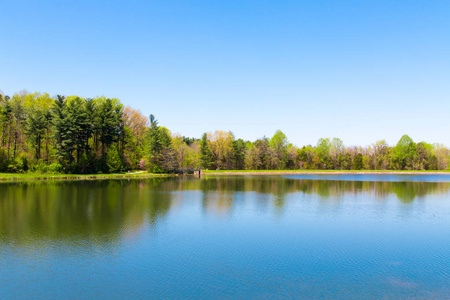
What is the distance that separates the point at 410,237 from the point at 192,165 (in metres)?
87.8

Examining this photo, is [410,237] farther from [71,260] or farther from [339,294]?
[71,260]

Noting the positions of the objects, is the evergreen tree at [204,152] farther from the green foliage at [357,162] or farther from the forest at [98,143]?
the green foliage at [357,162]

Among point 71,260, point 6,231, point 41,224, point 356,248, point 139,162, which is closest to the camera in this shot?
point 71,260

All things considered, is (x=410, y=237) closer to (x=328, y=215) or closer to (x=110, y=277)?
(x=328, y=215)

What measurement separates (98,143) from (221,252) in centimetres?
6591

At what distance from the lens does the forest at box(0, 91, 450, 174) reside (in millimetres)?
61231

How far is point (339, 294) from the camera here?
1082cm

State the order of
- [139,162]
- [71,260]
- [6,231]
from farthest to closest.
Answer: [139,162]
[6,231]
[71,260]

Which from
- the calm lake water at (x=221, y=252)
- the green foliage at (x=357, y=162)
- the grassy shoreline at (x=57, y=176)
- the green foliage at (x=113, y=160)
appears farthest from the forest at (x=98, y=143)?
the calm lake water at (x=221, y=252)

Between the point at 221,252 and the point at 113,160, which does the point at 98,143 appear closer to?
the point at 113,160

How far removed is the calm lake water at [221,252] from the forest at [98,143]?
123 feet

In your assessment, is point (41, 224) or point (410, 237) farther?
point (41, 224)

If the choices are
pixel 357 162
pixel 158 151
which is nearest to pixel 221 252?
pixel 158 151

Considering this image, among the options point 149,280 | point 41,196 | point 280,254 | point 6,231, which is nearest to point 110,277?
point 149,280
